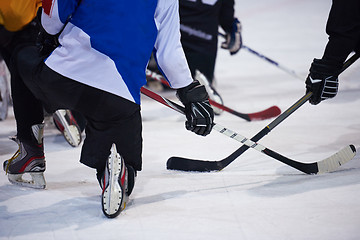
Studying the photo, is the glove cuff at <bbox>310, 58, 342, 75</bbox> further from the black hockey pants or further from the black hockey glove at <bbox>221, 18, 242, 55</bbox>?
the black hockey glove at <bbox>221, 18, 242, 55</bbox>

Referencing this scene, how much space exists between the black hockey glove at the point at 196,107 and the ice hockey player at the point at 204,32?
49.6 inches

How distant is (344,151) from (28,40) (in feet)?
4.08

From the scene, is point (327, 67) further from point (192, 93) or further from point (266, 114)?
point (266, 114)

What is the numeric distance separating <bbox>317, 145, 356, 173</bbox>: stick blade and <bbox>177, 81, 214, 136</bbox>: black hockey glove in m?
0.48

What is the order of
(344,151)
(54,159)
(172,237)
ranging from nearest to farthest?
1. (172,237)
2. (344,151)
3. (54,159)

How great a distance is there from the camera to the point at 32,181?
6.28ft

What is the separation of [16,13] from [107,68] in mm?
698

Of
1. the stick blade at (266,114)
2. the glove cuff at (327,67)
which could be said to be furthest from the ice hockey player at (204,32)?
the glove cuff at (327,67)

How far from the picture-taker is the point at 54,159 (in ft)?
7.56

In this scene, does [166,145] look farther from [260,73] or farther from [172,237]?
[260,73]

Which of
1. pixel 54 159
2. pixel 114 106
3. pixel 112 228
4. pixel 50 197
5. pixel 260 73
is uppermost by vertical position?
pixel 114 106

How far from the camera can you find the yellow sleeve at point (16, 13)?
206 cm

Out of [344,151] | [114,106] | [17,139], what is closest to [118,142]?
[114,106]

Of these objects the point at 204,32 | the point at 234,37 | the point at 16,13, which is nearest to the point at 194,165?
the point at 16,13
